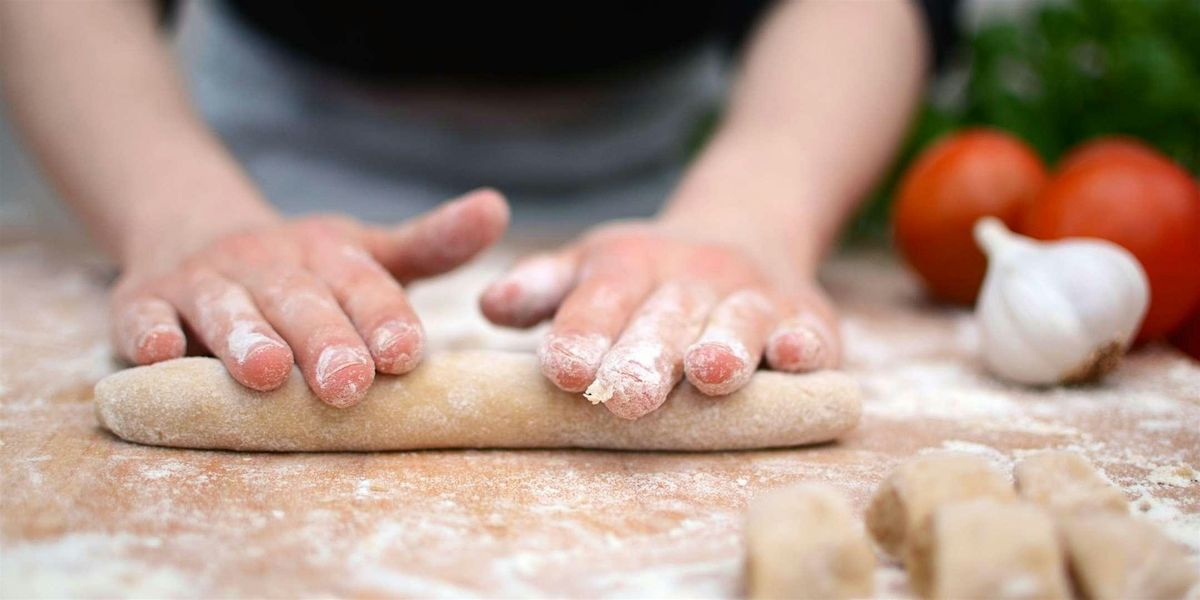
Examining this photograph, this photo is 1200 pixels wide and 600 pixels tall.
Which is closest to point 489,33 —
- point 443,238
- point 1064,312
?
point 443,238

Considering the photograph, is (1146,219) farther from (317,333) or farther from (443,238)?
(317,333)

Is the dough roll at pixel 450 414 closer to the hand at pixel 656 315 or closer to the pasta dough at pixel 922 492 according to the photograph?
the hand at pixel 656 315

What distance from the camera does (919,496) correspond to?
2.49 feet

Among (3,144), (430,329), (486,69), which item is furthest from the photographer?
(3,144)

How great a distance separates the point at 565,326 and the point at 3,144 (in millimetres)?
2513

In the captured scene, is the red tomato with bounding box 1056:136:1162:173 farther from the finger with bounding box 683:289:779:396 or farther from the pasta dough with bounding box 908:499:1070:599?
the pasta dough with bounding box 908:499:1070:599

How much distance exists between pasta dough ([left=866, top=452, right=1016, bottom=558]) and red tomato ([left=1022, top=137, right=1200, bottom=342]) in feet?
2.42

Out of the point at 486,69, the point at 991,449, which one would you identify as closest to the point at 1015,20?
the point at 486,69

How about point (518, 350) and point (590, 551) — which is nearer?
point (590, 551)

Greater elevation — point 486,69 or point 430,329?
point 486,69

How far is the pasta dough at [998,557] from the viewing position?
673 millimetres

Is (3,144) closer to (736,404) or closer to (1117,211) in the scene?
(736,404)

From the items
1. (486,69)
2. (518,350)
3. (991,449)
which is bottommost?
(991,449)

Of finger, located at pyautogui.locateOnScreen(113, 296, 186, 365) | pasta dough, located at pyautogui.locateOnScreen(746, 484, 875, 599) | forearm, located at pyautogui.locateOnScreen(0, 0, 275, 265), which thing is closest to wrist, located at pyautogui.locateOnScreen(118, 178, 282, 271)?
forearm, located at pyautogui.locateOnScreen(0, 0, 275, 265)
